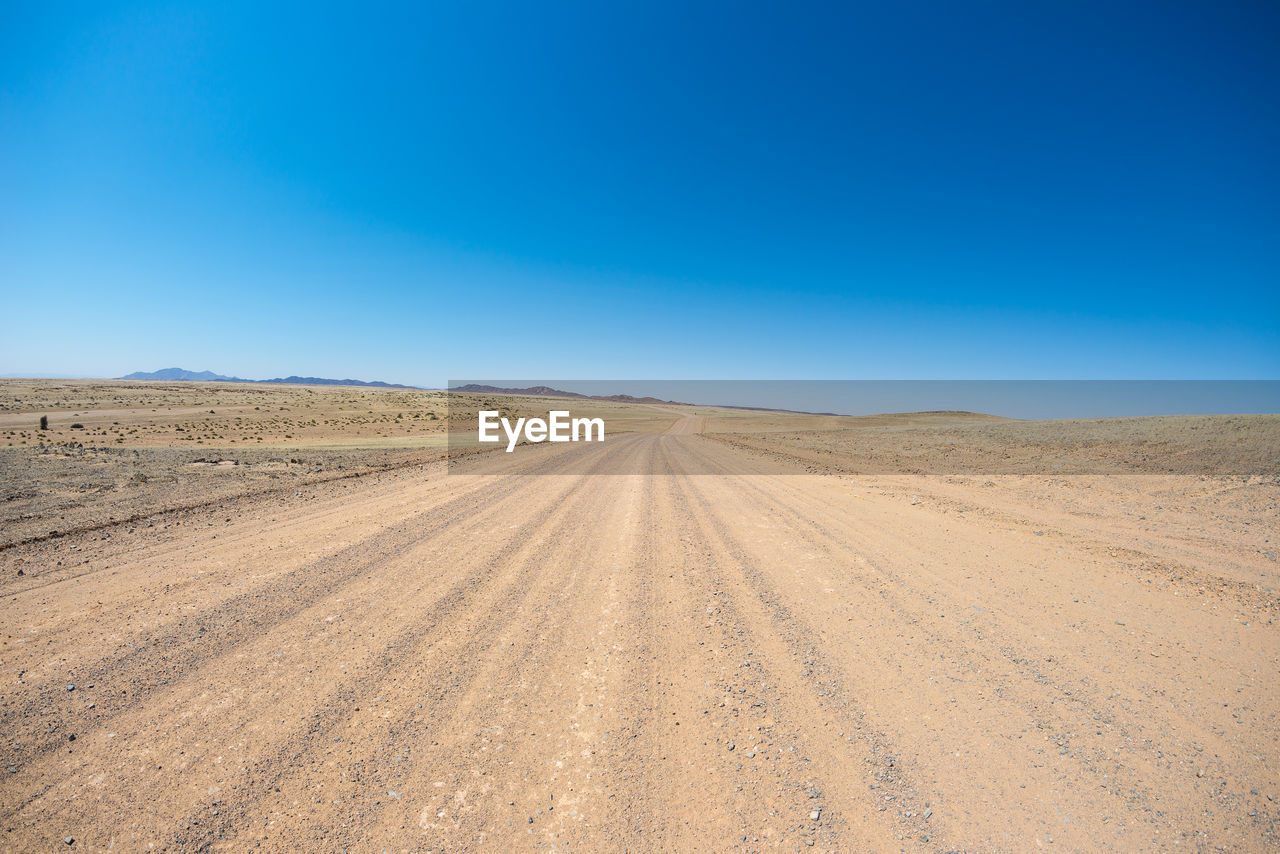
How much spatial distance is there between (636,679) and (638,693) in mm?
189

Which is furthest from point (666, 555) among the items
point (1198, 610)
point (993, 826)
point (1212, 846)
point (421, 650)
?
point (1198, 610)

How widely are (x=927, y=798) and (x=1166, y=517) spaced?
33.9 feet

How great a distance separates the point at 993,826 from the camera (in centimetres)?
281

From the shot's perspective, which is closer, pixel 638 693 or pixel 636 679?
pixel 638 693

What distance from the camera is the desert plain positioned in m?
2.87

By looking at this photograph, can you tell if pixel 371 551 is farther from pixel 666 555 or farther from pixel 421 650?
pixel 666 555

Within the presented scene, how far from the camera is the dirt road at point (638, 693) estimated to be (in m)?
2.86

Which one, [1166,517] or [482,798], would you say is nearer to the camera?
[482,798]

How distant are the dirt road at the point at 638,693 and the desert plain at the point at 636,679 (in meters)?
0.02

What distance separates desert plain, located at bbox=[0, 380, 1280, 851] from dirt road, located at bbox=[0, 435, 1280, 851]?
2 cm

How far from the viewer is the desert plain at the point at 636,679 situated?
9.41 feet

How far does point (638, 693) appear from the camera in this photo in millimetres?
4043

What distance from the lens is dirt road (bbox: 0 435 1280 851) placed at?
286cm

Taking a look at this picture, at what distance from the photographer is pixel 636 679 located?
13.9ft
